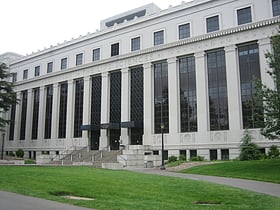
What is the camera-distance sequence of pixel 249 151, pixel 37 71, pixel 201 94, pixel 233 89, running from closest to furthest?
pixel 249 151, pixel 233 89, pixel 201 94, pixel 37 71

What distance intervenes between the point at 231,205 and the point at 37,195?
24.1 ft

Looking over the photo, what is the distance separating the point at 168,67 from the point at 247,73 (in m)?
10.6

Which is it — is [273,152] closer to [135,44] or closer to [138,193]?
[138,193]

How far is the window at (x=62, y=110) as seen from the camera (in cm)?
5538

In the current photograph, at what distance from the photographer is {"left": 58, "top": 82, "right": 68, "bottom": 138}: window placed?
5538 centimetres

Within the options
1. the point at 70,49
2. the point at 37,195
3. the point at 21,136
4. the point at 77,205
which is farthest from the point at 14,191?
the point at 21,136

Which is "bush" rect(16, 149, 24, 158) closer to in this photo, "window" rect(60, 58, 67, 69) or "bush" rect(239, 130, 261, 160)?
"window" rect(60, 58, 67, 69)

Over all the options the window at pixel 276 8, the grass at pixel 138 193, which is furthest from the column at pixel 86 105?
the grass at pixel 138 193

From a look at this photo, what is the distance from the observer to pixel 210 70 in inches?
1642

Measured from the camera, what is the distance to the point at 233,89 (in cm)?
3906

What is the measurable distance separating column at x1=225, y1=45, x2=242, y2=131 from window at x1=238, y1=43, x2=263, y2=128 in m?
0.56

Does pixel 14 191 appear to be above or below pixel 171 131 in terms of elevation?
below

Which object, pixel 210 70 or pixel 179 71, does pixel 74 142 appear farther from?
pixel 210 70

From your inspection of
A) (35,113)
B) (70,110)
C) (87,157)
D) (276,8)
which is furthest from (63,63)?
(276,8)
